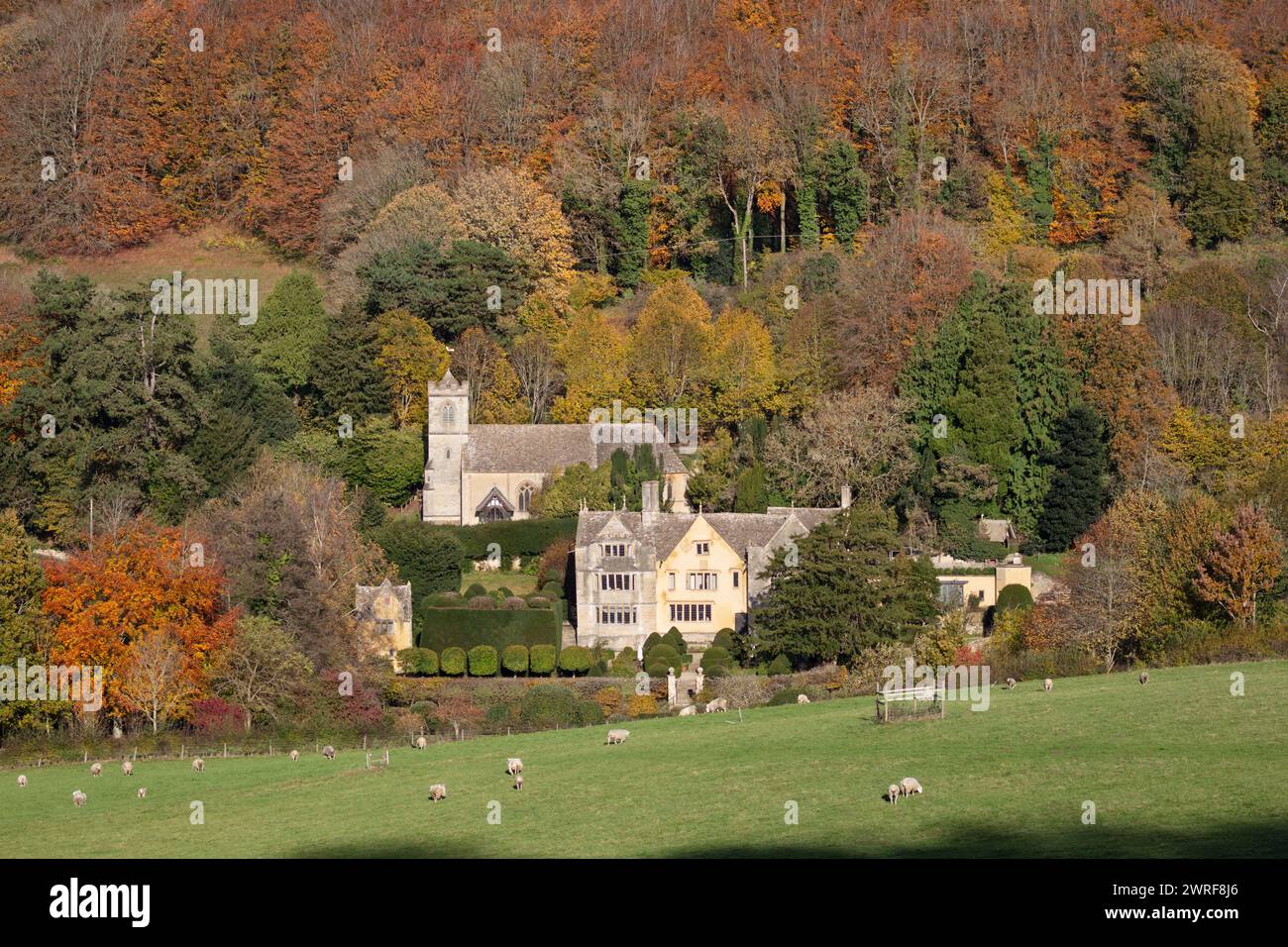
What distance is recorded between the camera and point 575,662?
225ft

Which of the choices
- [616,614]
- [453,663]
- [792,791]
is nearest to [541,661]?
[453,663]

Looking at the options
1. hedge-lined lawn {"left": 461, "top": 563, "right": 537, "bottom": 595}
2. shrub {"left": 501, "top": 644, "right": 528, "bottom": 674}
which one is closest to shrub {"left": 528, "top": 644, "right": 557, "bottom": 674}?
shrub {"left": 501, "top": 644, "right": 528, "bottom": 674}

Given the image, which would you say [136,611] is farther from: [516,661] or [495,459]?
[495,459]

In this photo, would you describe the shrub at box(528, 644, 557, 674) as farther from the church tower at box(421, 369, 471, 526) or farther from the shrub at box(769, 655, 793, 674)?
the church tower at box(421, 369, 471, 526)

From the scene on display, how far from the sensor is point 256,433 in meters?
82.6

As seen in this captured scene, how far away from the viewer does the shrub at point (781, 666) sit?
210 feet

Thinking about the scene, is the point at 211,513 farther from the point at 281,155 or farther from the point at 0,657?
the point at 281,155

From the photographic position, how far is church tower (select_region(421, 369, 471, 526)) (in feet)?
278

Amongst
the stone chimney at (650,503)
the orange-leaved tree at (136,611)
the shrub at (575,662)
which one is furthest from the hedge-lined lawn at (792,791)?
the stone chimney at (650,503)

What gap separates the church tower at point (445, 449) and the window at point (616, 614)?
40.7 feet

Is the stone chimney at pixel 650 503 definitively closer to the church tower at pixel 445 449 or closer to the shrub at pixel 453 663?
the church tower at pixel 445 449

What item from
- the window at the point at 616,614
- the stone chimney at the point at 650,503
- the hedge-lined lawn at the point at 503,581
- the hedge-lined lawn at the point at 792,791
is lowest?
the hedge-lined lawn at the point at 792,791
